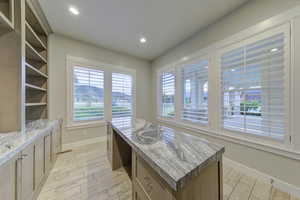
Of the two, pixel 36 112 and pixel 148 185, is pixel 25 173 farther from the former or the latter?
pixel 36 112

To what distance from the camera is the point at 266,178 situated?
1794mm

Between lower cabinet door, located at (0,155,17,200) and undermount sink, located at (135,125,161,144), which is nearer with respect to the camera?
lower cabinet door, located at (0,155,17,200)

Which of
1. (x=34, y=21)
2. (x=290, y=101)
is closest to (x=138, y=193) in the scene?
(x=290, y=101)

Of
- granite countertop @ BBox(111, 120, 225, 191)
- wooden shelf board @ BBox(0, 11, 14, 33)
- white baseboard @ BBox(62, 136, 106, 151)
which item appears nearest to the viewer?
granite countertop @ BBox(111, 120, 225, 191)

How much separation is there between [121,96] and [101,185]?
8.92 feet

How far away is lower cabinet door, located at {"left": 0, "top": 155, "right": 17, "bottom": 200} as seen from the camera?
3.12 ft

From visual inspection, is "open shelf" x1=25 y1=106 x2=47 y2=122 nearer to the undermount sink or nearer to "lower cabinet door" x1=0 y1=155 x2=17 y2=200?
"lower cabinet door" x1=0 y1=155 x2=17 y2=200

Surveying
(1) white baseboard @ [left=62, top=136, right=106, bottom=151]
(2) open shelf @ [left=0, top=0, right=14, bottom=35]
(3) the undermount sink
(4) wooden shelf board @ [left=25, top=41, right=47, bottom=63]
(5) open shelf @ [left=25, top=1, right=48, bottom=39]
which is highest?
Answer: (5) open shelf @ [left=25, top=1, right=48, bottom=39]

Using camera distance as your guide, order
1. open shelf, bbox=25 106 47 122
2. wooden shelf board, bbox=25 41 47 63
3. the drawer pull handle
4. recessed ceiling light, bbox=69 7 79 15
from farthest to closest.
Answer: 1. open shelf, bbox=25 106 47 122
2. recessed ceiling light, bbox=69 7 79 15
3. wooden shelf board, bbox=25 41 47 63
4. the drawer pull handle

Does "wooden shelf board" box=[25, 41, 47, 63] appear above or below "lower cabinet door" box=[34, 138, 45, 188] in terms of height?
above

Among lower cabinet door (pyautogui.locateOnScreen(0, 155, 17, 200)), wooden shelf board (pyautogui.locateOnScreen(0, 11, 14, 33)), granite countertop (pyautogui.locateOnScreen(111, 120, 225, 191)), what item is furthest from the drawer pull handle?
wooden shelf board (pyautogui.locateOnScreen(0, 11, 14, 33))

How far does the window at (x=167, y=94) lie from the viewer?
3.80 meters

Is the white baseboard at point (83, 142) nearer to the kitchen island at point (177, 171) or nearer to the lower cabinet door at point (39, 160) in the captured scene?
the lower cabinet door at point (39, 160)

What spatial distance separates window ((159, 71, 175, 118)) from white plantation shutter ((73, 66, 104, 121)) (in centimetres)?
199
